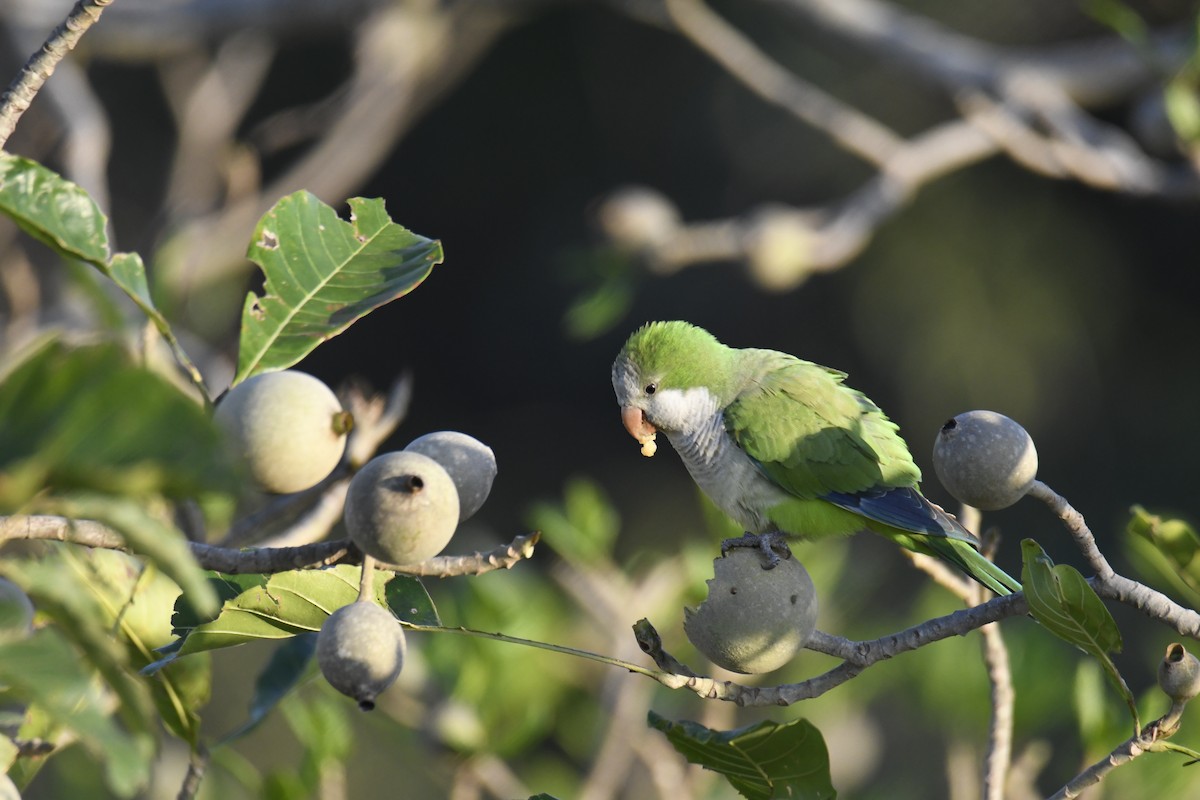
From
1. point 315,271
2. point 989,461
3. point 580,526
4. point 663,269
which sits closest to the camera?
point 989,461

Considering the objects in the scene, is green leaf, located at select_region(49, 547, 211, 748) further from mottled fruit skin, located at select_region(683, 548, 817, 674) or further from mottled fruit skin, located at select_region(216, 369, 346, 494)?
mottled fruit skin, located at select_region(683, 548, 817, 674)

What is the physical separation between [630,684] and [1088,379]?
12.5ft

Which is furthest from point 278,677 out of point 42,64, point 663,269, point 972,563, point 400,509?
point 663,269

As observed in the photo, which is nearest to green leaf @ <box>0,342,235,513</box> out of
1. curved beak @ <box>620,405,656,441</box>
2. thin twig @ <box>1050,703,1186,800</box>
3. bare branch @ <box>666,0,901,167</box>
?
thin twig @ <box>1050,703,1186,800</box>

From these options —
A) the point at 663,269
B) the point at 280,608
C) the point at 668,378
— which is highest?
the point at 280,608

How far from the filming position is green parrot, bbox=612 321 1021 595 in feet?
6.07

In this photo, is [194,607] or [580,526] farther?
[580,526]

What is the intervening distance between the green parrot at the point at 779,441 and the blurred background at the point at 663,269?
192 mm

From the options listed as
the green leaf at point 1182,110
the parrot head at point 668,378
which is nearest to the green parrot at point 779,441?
the parrot head at point 668,378

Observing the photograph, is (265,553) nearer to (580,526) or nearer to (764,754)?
(764,754)

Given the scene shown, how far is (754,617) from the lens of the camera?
3.84ft

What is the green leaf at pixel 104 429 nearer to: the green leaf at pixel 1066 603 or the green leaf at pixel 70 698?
the green leaf at pixel 70 698

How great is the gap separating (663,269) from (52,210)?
8.76ft

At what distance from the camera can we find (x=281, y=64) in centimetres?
700
